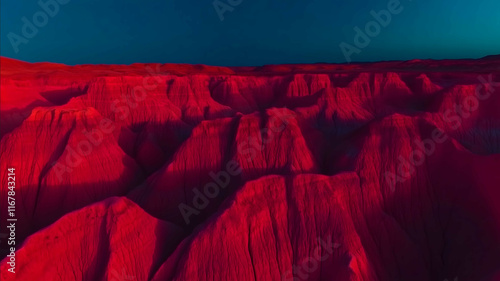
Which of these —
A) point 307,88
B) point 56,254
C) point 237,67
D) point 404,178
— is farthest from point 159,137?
point 237,67

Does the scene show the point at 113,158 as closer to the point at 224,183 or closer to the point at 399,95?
the point at 224,183
